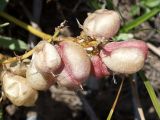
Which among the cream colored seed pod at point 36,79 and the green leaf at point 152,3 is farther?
the green leaf at point 152,3

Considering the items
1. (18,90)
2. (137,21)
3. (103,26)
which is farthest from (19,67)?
(137,21)

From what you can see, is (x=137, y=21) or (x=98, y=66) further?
(x=137, y=21)

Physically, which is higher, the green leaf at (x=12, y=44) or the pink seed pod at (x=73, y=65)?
the pink seed pod at (x=73, y=65)

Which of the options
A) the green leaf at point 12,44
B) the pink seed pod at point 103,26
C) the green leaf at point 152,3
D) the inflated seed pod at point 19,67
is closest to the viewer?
the pink seed pod at point 103,26

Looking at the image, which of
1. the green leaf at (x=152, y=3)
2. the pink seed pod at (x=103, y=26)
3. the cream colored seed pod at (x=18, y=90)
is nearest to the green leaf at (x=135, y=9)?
the green leaf at (x=152, y=3)

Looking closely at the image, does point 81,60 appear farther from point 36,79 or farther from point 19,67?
point 19,67

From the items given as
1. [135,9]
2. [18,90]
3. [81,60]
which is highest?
[81,60]

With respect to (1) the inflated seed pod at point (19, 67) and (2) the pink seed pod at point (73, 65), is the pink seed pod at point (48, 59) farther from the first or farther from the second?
(1) the inflated seed pod at point (19, 67)

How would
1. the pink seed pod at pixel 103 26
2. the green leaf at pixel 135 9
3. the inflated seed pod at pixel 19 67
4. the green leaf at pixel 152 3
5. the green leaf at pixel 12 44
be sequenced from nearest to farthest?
the pink seed pod at pixel 103 26 → the inflated seed pod at pixel 19 67 → the green leaf at pixel 12 44 → the green leaf at pixel 152 3 → the green leaf at pixel 135 9

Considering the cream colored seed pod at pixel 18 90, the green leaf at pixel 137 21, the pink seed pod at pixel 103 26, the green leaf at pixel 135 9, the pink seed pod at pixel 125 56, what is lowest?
the green leaf at pixel 135 9
